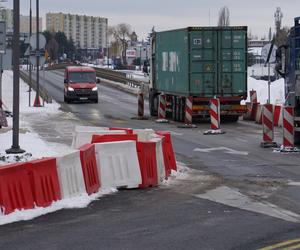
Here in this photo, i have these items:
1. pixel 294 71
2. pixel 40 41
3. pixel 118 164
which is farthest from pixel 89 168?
pixel 40 41

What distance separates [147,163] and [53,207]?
262 cm

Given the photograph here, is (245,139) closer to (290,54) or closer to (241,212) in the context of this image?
(290,54)

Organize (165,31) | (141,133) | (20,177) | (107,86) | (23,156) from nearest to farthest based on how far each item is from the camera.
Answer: (20,177)
(23,156)
(141,133)
(165,31)
(107,86)

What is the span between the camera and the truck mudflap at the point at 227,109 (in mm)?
27625

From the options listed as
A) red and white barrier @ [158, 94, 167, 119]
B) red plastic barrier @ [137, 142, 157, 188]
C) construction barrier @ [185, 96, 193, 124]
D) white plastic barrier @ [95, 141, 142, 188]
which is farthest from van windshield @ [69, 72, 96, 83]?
white plastic barrier @ [95, 141, 142, 188]

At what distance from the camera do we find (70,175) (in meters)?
10.1

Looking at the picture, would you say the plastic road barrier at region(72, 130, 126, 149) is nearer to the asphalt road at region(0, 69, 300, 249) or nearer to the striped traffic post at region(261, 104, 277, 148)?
the asphalt road at region(0, 69, 300, 249)

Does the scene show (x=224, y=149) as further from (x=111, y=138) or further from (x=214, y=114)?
(x=111, y=138)

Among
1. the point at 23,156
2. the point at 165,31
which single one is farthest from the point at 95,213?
the point at 165,31

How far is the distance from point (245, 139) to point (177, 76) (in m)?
7.98

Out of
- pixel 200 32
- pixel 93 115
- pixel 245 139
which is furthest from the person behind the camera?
pixel 93 115

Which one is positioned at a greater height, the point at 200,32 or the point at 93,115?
the point at 200,32

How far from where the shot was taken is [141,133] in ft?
45.1

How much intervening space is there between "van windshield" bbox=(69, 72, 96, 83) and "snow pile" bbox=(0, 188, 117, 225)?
36.4 meters
